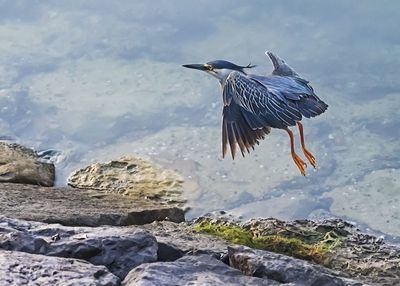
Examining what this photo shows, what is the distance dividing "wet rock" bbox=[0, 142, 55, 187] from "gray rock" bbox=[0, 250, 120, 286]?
206 centimetres

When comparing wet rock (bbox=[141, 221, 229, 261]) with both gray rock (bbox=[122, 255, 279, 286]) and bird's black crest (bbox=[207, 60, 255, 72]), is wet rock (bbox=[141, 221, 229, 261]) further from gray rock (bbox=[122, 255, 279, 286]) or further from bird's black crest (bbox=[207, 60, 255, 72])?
bird's black crest (bbox=[207, 60, 255, 72])

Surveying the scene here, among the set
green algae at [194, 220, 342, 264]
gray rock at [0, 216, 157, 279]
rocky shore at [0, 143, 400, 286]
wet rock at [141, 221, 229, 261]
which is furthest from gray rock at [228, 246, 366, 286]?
green algae at [194, 220, 342, 264]

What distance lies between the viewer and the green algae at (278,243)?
4273 mm

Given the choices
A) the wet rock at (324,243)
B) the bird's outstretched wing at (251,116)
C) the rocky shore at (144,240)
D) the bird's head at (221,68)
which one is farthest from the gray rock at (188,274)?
the bird's head at (221,68)

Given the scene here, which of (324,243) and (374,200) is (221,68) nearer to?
(324,243)

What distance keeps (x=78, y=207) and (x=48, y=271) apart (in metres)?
1.44

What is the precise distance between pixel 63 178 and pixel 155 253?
101 inches

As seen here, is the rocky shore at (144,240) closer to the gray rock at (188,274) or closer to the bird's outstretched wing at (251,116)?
the gray rock at (188,274)

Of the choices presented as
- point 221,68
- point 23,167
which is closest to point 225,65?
point 221,68

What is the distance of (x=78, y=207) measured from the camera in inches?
175

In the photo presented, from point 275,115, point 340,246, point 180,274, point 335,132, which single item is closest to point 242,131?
point 275,115

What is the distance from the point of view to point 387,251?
4617mm

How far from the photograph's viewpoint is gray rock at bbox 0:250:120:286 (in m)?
2.94

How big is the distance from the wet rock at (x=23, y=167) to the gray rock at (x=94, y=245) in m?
1.76
